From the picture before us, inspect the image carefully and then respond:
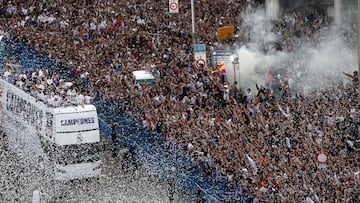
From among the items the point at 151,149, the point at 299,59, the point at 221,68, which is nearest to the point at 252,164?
A: the point at 151,149

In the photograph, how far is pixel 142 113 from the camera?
28.1 metres

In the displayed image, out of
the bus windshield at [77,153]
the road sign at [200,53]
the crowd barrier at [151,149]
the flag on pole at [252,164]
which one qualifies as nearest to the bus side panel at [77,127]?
the bus windshield at [77,153]

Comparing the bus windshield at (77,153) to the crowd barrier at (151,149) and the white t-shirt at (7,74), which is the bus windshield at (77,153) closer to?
the crowd barrier at (151,149)

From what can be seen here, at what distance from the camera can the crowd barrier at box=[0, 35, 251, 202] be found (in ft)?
71.8

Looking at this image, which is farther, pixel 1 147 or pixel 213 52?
pixel 213 52

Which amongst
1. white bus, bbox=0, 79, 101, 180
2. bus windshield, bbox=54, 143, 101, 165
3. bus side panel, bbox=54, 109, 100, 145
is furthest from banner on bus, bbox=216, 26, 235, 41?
bus windshield, bbox=54, 143, 101, 165

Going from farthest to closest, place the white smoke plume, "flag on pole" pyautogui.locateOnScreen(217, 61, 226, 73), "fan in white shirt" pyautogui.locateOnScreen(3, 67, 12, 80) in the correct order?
the white smoke plume, "flag on pole" pyautogui.locateOnScreen(217, 61, 226, 73), "fan in white shirt" pyautogui.locateOnScreen(3, 67, 12, 80)

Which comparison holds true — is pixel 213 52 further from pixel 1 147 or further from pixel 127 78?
pixel 1 147

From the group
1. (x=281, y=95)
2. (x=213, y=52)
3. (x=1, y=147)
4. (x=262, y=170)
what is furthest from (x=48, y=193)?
(x=213, y=52)

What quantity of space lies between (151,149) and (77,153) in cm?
191

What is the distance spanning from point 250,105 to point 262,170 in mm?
7126

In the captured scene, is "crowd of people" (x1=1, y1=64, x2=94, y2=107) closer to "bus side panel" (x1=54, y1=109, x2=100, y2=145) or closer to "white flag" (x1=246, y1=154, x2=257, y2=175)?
"bus side panel" (x1=54, y1=109, x2=100, y2=145)

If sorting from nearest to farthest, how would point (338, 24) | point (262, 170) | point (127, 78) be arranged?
point (262, 170)
point (127, 78)
point (338, 24)

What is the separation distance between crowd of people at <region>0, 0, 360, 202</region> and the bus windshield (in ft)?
5.91
